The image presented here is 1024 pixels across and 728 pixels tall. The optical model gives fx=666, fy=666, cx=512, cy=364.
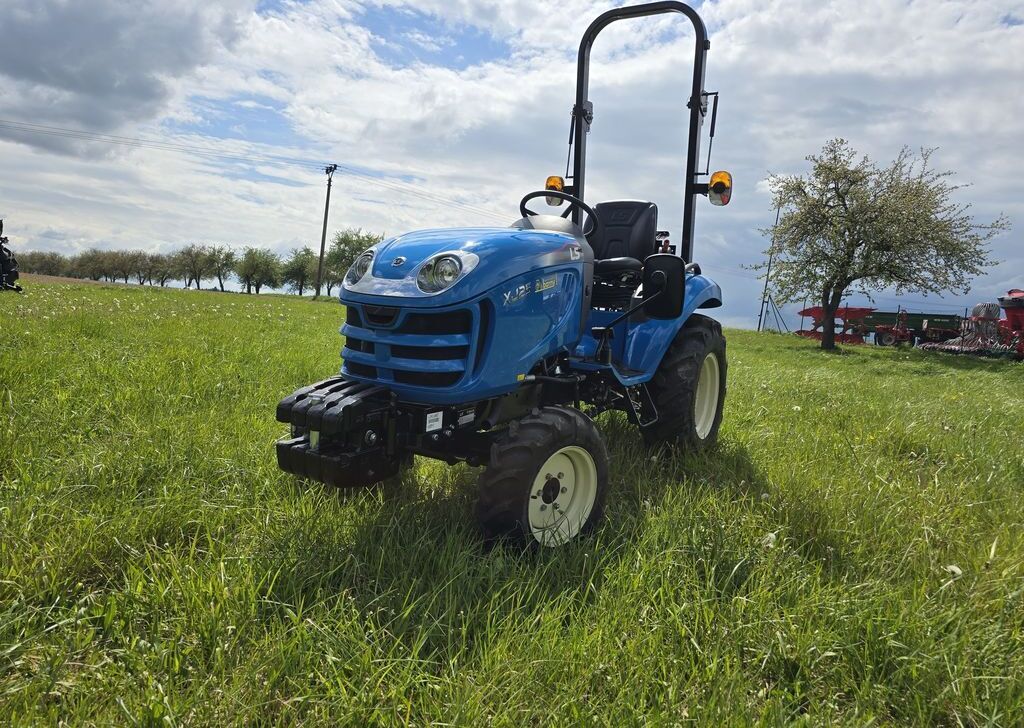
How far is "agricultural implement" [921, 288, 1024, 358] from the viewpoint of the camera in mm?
18000

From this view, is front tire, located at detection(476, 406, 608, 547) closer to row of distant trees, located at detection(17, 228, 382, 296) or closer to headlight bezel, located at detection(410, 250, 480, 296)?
headlight bezel, located at detection(410, 250, 480, 296)

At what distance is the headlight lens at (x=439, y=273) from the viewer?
263 cm

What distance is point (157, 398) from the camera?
14.5ft

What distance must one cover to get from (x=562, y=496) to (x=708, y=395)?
7.39ft

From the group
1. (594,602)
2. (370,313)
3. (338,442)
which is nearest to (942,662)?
(594,602)

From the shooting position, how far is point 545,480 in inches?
111

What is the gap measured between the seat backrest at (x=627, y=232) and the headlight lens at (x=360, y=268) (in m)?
1.84

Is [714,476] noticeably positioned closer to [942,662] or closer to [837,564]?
[837,564]

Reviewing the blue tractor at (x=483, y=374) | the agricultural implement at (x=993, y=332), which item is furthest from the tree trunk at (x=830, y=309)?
the blue tractor at (x=483, y=374)

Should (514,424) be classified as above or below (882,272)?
below

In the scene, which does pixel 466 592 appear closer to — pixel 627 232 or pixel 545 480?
pixel 545 480

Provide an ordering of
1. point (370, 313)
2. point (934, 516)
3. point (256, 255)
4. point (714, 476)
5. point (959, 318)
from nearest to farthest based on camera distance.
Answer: point (370, 313) → point (934, 516) → point (714, 476) → point (959, 318) → point (256, 255)

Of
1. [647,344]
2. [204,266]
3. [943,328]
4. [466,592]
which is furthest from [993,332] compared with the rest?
[204,266]

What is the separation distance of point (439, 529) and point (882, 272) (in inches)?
810
